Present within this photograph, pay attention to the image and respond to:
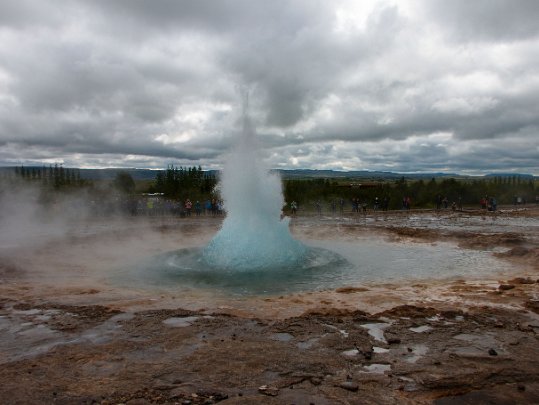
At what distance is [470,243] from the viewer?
50.5 ft

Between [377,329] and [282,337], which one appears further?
[377,329]

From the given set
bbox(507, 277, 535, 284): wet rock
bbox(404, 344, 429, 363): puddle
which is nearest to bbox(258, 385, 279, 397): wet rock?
bbox(404, 344, 429, 363): puddle

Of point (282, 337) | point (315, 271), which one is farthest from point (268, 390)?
point (315, 271)

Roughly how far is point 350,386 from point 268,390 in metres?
0.80

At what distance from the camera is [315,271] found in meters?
10.6

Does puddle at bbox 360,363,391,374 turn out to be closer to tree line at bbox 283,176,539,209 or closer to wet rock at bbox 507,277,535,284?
wet rock at bbox 507,277,535,284

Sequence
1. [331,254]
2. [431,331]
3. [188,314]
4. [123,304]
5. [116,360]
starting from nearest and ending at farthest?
[116,360]
[431,331]
[188,314]
[123,304]
[331,254]

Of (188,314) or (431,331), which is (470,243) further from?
(188,314)

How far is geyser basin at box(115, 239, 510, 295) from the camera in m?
9.28

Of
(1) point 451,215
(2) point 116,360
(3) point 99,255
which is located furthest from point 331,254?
(1) point 451,215

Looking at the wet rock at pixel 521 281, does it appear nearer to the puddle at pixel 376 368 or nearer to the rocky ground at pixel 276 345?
the rocky ground at pixel 276 345

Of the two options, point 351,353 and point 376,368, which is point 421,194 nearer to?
point 351,353

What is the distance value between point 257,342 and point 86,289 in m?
4.73

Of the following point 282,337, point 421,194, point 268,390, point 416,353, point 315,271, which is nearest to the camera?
point 268,390
